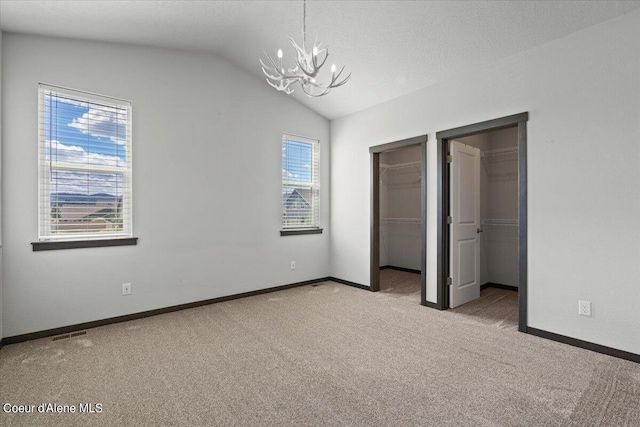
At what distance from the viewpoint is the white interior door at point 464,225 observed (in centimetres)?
397

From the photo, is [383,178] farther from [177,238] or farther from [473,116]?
[177,238]

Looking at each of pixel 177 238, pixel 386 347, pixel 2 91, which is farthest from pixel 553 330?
pixel 2 91

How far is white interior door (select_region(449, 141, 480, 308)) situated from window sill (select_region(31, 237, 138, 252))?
3720 mm

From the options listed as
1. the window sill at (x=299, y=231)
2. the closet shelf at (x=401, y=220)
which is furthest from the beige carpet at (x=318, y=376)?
the closet shelf at (x=401, y=220)

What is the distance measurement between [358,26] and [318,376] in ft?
10.4

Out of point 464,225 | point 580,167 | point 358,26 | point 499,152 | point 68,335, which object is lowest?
point 68,335

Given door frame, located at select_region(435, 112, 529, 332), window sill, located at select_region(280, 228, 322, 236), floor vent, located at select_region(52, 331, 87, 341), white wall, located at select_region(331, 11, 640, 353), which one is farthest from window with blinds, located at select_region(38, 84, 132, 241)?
door frame, located at select_region(435, 112, 529, 332)

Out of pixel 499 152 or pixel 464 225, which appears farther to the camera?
pixel 499 152

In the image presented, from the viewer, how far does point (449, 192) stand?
13.0 ft

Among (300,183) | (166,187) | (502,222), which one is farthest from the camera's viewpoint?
(300,183)

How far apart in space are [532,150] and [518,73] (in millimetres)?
787

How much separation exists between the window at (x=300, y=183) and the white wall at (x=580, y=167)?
2.45 meters

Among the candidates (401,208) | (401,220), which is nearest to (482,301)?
(401,220)

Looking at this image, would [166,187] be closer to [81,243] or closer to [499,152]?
[81,243]
